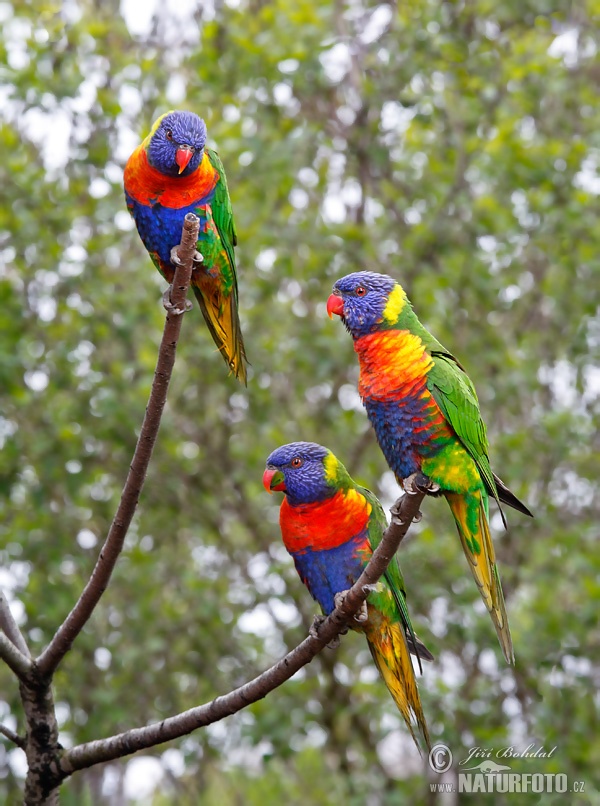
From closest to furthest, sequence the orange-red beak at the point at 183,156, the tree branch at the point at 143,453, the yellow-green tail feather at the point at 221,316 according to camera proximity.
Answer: the tree branch at the point at 143,453 → the orange-red beak at the point at 183,156 → the yellow-green tail feather at the point at 221,316

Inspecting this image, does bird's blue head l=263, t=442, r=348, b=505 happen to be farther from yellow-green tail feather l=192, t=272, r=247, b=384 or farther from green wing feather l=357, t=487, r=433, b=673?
yellow-green tail feather l=192, t=272, r=247, b=384

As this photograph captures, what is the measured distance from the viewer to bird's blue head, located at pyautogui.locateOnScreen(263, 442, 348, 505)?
113 inches

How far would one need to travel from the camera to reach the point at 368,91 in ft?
16.9

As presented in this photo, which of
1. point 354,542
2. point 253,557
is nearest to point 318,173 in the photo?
point 253,557

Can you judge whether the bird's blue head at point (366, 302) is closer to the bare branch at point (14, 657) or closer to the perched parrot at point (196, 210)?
the perched parrot at point (196, 210)

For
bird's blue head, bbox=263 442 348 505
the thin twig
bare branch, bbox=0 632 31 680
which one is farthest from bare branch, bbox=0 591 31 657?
bird's blue head, bbox=263 442 348 505

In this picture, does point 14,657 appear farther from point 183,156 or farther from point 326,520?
point 183,156

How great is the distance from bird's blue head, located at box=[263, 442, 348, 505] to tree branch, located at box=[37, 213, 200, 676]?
54 centimetres

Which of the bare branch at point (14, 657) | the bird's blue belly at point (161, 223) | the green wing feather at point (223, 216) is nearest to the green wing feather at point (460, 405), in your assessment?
the green wing feather at point (223, 216)

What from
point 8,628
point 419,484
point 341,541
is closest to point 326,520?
point 341,541

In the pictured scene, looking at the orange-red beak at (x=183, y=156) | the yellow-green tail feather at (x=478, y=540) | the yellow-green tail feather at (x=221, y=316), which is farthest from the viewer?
the yellow-green tail feather at (x=221, y=316)

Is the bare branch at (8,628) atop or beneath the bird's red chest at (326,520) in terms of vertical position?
beneath

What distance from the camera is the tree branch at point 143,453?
237 cm

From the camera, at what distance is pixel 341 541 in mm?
3008
